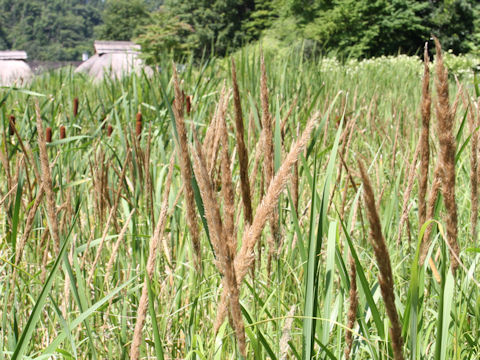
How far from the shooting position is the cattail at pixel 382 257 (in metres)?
0.42

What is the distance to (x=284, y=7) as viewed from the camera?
32188 mm

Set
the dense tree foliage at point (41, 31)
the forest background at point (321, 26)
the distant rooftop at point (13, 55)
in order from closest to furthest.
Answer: the forest background at point (321, 26)
the distant rooftop at point (13, 55)
the dense tree foliage at point (41, 31)

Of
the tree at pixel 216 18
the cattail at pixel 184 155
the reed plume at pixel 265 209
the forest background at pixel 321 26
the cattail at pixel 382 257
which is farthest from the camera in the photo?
the tree at pixel 216 18

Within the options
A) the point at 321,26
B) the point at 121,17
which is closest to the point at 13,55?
the point at 321,26

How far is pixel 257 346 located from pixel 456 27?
30286 mm

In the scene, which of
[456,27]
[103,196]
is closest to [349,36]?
[456,27]

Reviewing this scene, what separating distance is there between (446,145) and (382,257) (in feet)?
0.97

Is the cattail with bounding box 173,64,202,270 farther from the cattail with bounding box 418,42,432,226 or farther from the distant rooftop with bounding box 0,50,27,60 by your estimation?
the distant rooftop with bounding box 0,50,27,60

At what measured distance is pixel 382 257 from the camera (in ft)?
1.45

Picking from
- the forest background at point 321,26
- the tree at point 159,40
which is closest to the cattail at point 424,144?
the forest background at point 321,26

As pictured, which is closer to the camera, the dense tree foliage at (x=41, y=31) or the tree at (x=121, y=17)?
the tree at (x=121, y=17)

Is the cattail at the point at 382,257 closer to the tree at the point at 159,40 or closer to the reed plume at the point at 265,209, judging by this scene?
the reed plume at the point at 265,209

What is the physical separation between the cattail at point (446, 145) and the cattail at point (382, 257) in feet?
0.65

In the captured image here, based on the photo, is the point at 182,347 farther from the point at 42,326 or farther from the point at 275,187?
the point at 275,187
